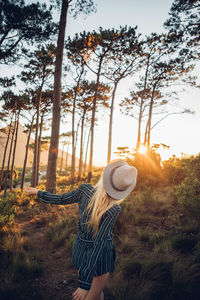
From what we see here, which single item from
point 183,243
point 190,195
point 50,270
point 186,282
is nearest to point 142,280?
point 186,282

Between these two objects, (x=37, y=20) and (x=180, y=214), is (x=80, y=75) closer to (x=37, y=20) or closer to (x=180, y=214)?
(x=37, y=20)

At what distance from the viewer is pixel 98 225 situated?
1453mm

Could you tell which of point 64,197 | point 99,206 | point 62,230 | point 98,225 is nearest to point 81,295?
point 98,225

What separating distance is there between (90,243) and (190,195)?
3.97 metres

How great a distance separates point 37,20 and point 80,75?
7282 millimetres

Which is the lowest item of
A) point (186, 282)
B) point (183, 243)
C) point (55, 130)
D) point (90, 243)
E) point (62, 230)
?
point (62, 230)

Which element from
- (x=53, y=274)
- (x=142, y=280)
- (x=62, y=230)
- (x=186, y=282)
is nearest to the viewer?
(x=186, y=282)

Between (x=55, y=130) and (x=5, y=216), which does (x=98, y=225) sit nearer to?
(x=5, y=216)

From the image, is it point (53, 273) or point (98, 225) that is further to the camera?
point (53, 273)

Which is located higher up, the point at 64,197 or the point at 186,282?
the point at 64,197

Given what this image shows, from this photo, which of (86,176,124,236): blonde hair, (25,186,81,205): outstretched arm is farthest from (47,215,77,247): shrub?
(86,176,124,236): blonde hair

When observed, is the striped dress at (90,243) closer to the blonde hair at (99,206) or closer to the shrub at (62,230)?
the blonde hair at (99,206)

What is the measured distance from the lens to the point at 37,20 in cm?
873

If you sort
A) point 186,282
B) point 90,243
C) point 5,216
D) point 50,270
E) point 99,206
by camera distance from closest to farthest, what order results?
1. point 99,206
2. point 90,243
3. point 186,282
4. point 50,270
5. point 5,216
